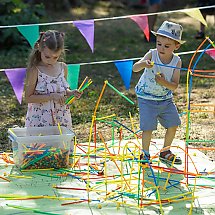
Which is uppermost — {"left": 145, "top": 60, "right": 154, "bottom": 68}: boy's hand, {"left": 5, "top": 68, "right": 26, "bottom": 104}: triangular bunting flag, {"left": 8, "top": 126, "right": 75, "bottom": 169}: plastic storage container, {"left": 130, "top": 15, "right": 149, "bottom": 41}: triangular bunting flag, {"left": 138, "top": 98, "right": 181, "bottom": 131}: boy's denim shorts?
{"left": 130, "top": 15, "right": 149, "bottom": 41}: triangular bunting flag

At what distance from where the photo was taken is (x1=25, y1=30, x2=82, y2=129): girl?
13.0 ft

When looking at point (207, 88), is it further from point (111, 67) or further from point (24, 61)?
point (24, 61)

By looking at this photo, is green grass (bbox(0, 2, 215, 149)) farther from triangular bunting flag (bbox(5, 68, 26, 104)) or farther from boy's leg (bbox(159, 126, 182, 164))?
boy's leg (bbox(159, 126, 182, 164))

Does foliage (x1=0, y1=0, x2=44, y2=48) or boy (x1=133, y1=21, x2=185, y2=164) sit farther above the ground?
foliage (x1=0, y1=0, x2=44, y2=48)

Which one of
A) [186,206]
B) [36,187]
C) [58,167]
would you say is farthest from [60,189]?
[186,206]

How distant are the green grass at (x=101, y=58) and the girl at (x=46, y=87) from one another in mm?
665

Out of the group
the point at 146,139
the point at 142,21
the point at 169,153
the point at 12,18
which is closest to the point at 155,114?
the point at 146,139

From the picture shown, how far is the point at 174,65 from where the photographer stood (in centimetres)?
390

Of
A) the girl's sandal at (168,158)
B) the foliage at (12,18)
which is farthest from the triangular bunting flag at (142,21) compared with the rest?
the foliage at (12,18)

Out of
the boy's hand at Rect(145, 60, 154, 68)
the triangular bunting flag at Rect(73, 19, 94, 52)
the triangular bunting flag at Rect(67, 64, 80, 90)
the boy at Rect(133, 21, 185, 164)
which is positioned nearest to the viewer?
the boy's hand at Rect(145, 60, 154, 68)

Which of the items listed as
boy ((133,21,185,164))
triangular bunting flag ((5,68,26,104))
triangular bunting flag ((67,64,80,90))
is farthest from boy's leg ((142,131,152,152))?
triangular bunting flag ((5,68,26,104))

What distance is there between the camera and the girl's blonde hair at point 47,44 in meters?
3.89

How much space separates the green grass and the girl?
66 cm

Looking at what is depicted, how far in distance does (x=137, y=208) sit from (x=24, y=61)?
15.2 ft
